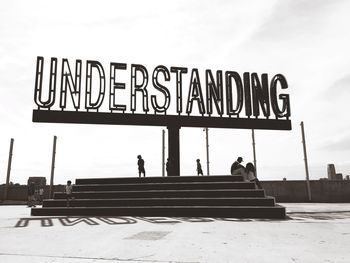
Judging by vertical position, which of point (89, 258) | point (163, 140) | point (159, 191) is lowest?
point (89, 258)

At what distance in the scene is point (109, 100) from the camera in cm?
1791

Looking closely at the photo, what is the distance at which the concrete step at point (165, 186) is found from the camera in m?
13.4

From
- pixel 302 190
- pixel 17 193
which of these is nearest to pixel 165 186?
pixel 302 190

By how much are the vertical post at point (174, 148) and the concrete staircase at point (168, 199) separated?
3207 mm

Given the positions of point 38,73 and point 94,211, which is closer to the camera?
point 94,211

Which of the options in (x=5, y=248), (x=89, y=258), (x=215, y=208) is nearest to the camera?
(x=89, y=258)

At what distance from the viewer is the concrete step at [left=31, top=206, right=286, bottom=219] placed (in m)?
11.4

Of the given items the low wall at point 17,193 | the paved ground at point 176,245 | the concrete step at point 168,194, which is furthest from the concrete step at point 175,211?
the low wall at point 17,193

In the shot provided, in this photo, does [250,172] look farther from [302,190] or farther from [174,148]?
[302,190]

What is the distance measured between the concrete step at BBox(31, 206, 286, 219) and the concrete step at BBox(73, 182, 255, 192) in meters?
1.84

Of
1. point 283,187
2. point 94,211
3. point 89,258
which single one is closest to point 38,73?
point 94,211

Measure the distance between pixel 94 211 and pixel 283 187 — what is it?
56.9 feet

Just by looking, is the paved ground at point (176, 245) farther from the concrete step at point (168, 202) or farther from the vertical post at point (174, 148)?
the vertical post at point (174, 148)

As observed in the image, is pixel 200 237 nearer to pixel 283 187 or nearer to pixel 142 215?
pixel 142 215
